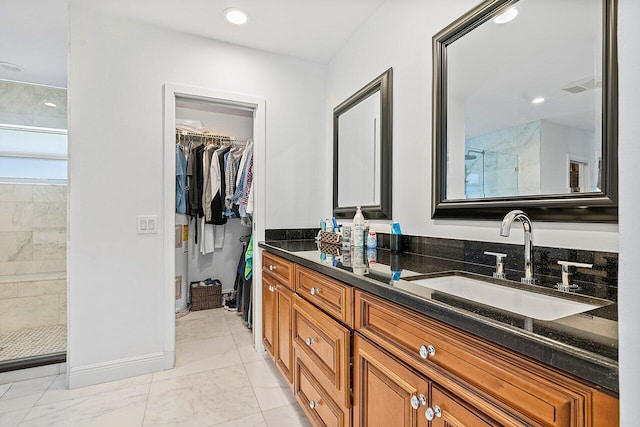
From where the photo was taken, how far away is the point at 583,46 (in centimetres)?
101

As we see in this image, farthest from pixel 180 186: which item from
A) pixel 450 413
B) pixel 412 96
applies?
pixel 450 413

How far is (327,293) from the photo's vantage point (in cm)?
132

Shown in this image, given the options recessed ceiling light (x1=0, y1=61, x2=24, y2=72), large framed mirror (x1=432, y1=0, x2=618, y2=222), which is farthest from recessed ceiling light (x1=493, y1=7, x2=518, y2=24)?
recessed ceiling light (x1=0, y1=61, x2=24, y2=72)

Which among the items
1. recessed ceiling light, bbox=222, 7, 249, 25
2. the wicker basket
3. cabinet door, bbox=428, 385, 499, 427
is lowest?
the wicker basket

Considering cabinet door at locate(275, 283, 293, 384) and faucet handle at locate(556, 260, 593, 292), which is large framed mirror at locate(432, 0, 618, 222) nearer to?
faucet handle at locate(556, 260, 593, 292)

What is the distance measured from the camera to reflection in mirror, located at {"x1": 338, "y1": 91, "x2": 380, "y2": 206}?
2047 mm

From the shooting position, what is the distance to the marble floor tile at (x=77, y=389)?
1.84m

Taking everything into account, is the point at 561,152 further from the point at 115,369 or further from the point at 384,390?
the point at 115,369

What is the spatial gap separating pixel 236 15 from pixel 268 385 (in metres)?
2.41

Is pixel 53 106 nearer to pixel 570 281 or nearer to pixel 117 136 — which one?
pixel 117 136

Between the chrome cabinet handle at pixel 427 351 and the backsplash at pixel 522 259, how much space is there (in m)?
0.39

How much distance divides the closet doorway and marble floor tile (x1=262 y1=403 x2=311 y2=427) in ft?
2.44

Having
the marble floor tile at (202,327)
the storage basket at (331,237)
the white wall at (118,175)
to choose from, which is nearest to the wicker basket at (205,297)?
the marble floor tile at (202,327)

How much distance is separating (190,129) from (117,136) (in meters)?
1.39
